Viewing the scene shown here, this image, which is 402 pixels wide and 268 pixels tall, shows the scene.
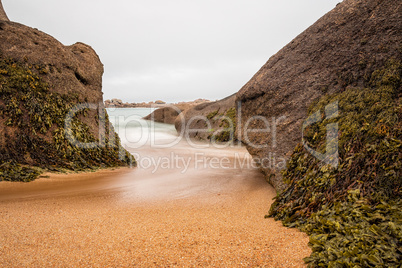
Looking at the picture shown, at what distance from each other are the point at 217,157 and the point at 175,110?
1330cm

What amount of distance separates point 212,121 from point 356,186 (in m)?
11.3

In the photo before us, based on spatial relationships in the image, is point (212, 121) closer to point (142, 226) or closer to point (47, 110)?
point (47, 110)

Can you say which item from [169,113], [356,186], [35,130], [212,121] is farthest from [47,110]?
[169,113]

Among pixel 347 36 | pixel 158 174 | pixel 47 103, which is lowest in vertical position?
pixel 158 174

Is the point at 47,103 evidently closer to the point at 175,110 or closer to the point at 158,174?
the point at 158,174

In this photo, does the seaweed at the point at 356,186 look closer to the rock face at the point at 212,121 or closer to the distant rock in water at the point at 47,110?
the distant rock in water at the point at 47,110

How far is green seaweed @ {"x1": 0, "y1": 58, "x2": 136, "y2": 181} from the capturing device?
4.48 m

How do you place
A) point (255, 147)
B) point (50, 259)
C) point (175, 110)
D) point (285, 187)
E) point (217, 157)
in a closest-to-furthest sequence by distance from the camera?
point (50, 259) < point (285, 187) < point (255, 147) < point (217, 157) < point (175, 110)

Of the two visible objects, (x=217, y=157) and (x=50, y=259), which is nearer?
(x=50, y=259)

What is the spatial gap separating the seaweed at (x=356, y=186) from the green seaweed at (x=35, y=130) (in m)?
4.39

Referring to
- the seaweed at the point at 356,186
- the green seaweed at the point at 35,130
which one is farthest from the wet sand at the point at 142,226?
the green seaweed at the point at 35,130

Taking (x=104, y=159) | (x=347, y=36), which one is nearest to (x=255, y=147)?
(x=347, y=36)

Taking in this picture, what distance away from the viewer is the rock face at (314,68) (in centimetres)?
335

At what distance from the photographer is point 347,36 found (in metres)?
3.83
